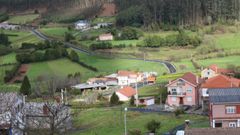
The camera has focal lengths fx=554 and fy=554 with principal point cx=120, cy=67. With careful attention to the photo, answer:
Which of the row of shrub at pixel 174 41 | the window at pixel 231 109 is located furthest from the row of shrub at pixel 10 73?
the window at pixel 231 109

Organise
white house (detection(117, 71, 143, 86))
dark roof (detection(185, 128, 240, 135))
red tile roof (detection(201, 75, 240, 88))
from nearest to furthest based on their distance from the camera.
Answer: dark roof (detection(185, 128, 240, 135)), red tile roof (detection(201, 75, 240, 88)), white house (detection(117, 71, 143, 86))

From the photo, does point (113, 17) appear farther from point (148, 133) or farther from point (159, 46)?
point (148, 133)

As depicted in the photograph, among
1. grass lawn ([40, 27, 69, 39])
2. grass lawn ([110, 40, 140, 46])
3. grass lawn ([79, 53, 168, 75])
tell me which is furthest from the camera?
grass lawn ([40, 27, 69, 39])

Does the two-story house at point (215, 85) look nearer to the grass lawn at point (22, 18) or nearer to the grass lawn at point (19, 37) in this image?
the grass lawn at point (19, 37)

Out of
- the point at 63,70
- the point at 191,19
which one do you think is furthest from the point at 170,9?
the point at 63,70

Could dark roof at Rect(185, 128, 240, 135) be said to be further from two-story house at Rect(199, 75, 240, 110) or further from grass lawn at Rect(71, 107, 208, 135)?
two-story house at Rect(199, 75, 240, 110)

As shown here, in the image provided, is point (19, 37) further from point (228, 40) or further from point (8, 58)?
point (228, 40)

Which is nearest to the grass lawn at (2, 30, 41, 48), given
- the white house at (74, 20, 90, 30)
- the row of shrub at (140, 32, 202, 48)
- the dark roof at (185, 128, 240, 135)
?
the white house at (74, 20, 90, 30)

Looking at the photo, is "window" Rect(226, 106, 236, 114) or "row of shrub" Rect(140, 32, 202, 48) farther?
"row of shrub" Rect(140, 32, 202, 48)
